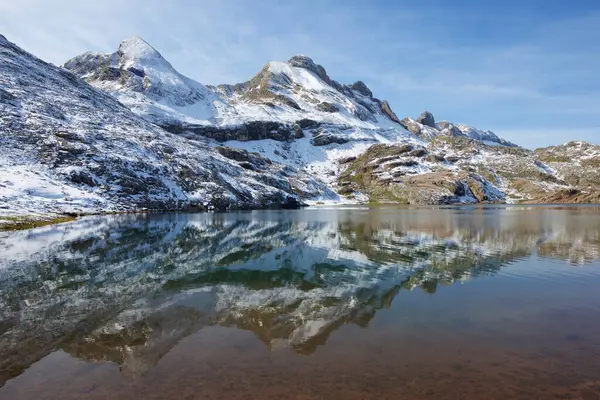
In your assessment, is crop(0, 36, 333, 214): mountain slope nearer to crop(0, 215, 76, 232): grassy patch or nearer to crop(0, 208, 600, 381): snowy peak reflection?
crop(0, 215, 76, 232): grassy patch

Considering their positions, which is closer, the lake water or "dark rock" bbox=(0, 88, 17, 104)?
the lake water

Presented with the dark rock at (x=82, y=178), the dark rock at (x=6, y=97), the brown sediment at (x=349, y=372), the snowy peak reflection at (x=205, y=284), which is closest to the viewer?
the brown sediment at (x=349, y=372)

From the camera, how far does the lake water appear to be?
12.9 m

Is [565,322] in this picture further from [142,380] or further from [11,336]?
[11,336]

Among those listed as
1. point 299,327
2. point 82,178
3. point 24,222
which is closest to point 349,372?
point 299,327

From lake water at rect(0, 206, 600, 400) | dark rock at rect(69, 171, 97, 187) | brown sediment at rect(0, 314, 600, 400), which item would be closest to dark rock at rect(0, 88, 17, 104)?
dark rock at rect(69, 171, 97, 187)

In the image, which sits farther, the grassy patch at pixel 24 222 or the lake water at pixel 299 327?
the grassy patch at pixel 24 222

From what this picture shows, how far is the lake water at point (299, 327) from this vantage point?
42.4 feet

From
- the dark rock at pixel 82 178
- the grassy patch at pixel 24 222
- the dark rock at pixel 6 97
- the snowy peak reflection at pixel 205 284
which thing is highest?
the dark rock at pixel 6 97

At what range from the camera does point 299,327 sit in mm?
18984

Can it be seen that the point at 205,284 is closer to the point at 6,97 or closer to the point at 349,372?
the point at 349,372

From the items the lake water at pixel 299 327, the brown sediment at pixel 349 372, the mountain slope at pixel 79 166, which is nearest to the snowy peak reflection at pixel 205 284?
the lake water at pixel 299 327

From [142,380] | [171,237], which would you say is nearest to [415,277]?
[142,380]

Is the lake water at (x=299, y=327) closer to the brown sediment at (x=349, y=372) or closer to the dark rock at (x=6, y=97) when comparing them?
the brown sediment at (x=349, y=372)
